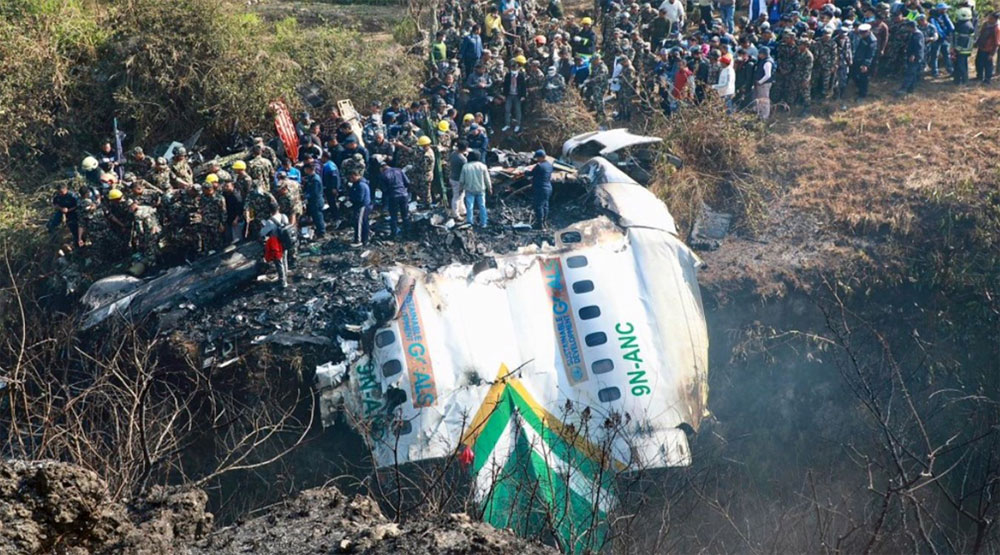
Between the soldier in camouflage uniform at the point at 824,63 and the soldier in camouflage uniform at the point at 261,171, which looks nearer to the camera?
the soldier in camouflage uniform at the point at 261,171

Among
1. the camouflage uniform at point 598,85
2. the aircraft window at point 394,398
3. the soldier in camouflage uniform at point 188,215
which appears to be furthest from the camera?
the camouflage uniform at point 598,85

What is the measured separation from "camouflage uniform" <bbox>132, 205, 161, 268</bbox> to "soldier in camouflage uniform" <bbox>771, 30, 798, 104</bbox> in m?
12.2

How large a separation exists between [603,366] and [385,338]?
128 inches

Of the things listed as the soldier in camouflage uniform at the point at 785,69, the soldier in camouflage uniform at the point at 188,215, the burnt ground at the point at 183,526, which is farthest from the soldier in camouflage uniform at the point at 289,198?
the soldier in camouflage uniform at the point at 785,69

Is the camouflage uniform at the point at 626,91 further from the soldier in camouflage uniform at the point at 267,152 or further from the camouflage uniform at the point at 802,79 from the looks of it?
the soldier in camouflage uniform at the point at 267,152

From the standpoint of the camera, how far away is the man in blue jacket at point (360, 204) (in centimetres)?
1852

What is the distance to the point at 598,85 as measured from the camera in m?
22.3

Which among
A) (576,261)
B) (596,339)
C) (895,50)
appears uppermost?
(895,50)

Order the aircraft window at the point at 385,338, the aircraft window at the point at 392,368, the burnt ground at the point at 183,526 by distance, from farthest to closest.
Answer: the aircraft window at the point at 385,338 → the aircraft window at the point at 392,368 → the burnt ground at the point at 183,526

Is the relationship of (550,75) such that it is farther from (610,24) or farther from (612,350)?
(612,350)

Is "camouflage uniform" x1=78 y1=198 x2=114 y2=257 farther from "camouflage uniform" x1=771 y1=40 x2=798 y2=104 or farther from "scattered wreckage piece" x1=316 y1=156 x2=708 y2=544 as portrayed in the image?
"camouflage uniform" x1=771 y1=40 x2=798 y2=104

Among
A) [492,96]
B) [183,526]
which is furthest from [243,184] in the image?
[183,526]

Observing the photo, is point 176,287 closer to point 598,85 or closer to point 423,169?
point 423,169

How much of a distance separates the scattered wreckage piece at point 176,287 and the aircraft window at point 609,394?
5689 millimetres
